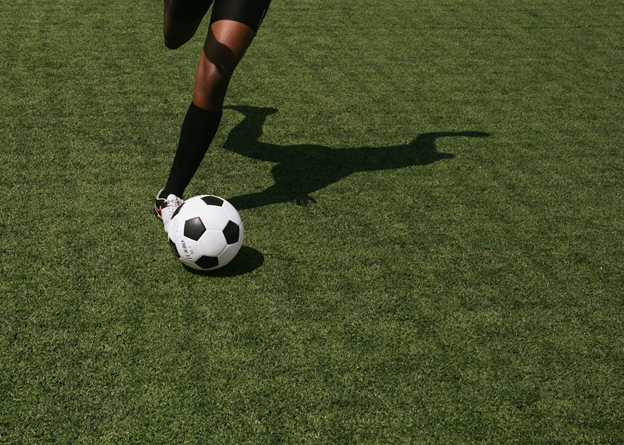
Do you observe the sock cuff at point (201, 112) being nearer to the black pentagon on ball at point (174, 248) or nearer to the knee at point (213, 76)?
the knee at point (213, 76)

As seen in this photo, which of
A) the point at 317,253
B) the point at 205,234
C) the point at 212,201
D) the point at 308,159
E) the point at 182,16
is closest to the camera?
the point at 205,234

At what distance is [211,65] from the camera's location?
283 centimetres

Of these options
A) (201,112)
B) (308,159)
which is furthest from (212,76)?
(308,159)

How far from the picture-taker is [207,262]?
8.75 feet

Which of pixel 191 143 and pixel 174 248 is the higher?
pixel 191 143

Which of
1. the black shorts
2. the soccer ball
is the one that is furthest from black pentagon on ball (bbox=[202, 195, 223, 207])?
the black shorts

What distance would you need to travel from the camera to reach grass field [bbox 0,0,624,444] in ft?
6.96

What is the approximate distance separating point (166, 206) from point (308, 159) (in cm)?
112

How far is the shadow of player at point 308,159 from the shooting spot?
3.44 m

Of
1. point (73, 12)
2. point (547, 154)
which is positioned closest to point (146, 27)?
point (73, 12)

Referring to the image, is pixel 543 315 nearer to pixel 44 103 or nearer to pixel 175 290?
pixel 175 290

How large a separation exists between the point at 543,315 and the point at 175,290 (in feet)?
5.15

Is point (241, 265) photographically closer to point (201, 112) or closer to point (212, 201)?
point (212, 201)

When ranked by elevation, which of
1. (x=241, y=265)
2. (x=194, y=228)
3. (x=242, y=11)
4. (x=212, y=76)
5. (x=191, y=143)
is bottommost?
(x=241, y=265)
